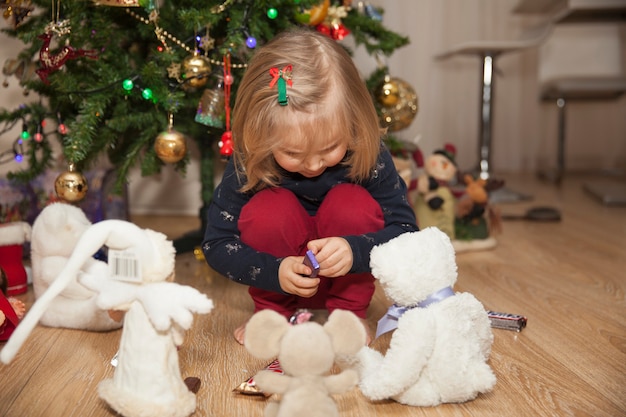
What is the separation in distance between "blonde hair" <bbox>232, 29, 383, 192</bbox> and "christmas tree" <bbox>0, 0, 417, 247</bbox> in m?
0.33

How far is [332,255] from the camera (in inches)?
39.0

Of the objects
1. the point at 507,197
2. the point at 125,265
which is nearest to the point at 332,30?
the point at 125,265

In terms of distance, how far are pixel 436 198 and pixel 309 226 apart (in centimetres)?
68

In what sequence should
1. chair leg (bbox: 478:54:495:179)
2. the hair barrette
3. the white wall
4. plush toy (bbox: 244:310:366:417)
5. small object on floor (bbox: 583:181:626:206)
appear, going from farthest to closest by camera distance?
1. the white wall
2. chair leg (bbox: 478:54:495:179)
3. small object on floor (bbox: 583:181:626:206)
4. the hair barrette
5. plush toy (bbox: 244:310:366:417)

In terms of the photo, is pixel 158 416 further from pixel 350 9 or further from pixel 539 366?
pixel 350 9

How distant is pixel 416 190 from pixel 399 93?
29cm

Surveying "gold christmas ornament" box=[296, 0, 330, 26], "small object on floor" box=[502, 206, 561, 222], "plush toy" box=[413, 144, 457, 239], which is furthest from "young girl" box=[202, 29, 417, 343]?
"small object on floor" box=[502, 206, 561, 222]

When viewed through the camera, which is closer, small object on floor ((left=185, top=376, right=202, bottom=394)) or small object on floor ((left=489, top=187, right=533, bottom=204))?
small object on floor ((left=185, top=376, right=202, bottom=394))

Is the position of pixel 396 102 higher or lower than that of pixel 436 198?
higher

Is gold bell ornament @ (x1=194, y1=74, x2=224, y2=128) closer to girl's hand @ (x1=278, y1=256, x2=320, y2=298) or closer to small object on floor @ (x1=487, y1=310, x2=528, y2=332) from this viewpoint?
girl's hand @ (x1=278, y1=256, x2=320, y2=298)

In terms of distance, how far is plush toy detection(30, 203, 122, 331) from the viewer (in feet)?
3.76

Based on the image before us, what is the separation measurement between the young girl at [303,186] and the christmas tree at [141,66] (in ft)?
0.99

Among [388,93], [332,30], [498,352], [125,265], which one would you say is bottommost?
[498,352]

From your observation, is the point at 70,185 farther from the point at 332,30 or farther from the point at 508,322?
the point at 508,322
